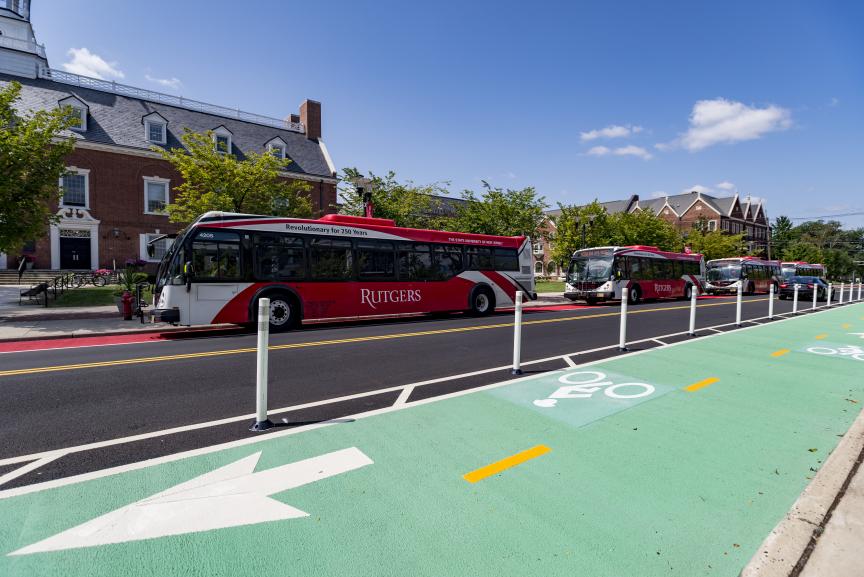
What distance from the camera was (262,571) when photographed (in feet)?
7.18

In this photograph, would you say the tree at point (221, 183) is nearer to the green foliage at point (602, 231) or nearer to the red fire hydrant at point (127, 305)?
the red fire hydrant at point (127, 305)

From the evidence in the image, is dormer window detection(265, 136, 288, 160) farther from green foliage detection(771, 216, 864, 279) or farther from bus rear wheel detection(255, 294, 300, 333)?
green foliage detection(771, 216, 864, 279)

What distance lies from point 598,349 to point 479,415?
5.01m

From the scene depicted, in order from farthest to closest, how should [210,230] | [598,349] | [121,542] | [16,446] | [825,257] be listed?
[825,257]
[210,230]
[598,349]
[16,446]
[121,542]

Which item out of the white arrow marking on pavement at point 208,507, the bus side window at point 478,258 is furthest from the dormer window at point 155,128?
the white arrow marking on pavement at point 208,507

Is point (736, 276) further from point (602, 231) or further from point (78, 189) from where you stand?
point (78, 189)

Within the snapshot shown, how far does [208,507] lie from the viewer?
108 inches

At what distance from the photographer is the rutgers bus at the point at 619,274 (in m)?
22.1

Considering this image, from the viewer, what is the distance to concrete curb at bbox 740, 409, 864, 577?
2.26 m

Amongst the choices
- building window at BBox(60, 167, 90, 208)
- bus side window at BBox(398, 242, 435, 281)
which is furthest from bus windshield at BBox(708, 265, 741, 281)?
building window at BBox(60, 167, 90, 208)

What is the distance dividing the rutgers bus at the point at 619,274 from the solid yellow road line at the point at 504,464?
19.7 metres

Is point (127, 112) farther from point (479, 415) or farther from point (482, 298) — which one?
point (479, 415)

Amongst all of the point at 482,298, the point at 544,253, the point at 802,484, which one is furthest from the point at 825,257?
the point at 802,484

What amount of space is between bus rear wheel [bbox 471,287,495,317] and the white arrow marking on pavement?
13.1m
